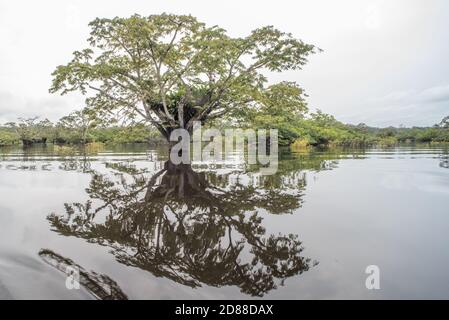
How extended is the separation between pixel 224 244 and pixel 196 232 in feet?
1.96

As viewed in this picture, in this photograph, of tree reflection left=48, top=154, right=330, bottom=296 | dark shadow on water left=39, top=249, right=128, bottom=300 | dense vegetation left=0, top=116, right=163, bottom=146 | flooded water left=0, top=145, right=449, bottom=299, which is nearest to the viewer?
dark shadow on water left=39, top=249, right=128, bottom=300

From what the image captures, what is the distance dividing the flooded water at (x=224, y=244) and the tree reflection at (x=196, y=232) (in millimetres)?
18

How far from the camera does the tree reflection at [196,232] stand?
124 inches

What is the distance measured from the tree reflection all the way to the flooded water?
0.02 meters

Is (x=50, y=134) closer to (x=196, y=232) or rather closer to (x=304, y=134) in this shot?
(x=304, y=134)

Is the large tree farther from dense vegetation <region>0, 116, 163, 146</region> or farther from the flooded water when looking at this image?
dense vegetation <region>0, 116, 163, 146</region>

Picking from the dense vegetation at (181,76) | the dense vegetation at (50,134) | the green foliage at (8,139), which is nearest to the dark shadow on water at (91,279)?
the dense vegetation at (181,76)

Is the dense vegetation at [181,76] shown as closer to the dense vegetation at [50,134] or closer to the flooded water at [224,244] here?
the flooded water at [224,244]

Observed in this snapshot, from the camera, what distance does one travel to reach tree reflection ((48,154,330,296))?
3152 mm

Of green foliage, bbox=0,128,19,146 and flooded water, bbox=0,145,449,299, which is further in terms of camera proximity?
green foliage, bbox=0,128,19,146

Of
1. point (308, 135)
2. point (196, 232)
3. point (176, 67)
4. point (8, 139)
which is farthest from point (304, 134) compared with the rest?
point (8, 139)

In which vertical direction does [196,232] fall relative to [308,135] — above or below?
below

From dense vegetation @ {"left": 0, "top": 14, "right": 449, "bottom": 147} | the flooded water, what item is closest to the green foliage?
dense vegetation @ {"left": 0, "top": 14, "right": 449, "bottom": 147}

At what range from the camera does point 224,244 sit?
3.94 meters
